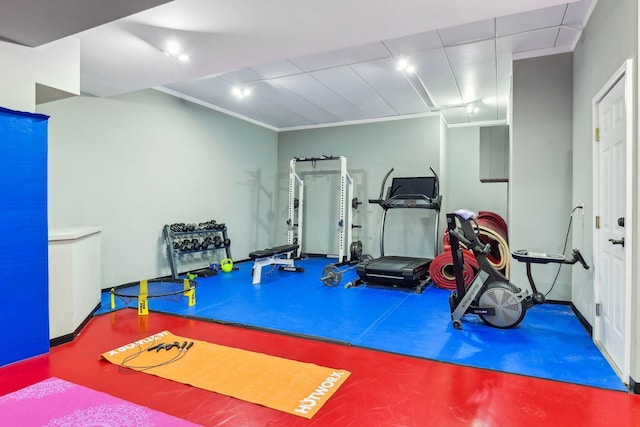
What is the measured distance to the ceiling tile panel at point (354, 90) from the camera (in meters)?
5.57

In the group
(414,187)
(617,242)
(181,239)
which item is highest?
(414,187)

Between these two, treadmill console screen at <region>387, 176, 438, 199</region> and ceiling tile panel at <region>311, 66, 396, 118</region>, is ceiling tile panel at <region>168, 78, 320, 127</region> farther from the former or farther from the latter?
treadmill console screen at <region>387, 176, 438, 199</region>

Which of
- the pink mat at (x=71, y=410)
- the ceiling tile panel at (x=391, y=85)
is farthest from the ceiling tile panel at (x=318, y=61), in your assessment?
the pink mat at (x=71, y=410)

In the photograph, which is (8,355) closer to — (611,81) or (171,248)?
(171,248)

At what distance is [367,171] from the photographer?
8.33 meters

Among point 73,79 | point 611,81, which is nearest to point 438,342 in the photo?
point 611,81

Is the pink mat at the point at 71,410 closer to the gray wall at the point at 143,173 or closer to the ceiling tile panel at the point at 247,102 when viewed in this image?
the gray wall at the point at 143,173

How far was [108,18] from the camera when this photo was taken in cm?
267

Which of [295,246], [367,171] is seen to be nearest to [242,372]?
[295,246]

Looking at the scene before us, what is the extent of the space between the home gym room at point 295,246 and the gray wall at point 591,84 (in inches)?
1.2

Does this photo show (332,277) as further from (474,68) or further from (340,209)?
(474,68)

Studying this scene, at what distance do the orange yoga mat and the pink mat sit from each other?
14.8 inches

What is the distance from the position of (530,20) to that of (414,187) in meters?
3.58

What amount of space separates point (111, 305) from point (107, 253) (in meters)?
1.19
